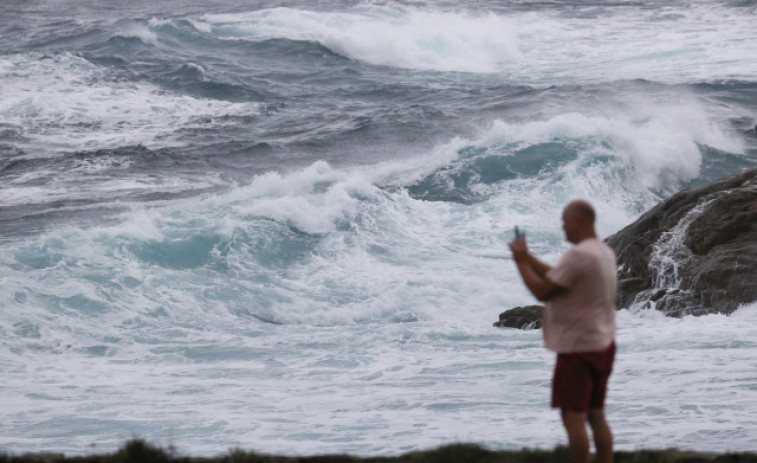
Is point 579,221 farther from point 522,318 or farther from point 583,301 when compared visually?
point 522,318

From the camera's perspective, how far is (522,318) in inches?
464

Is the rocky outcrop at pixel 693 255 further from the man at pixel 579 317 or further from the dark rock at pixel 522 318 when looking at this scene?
the man at pixel 579 317

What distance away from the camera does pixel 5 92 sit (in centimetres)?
2716

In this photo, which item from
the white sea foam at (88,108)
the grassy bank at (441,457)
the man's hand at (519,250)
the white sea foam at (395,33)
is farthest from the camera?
the white sea foam at (395,33)

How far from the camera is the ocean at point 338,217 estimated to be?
29.2ft

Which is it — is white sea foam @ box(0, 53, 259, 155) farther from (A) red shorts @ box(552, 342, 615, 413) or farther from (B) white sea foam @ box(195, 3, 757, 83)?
(A) red shorts @ box(552, 342, 615, 413)

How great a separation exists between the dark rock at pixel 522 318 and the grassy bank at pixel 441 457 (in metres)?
5.71

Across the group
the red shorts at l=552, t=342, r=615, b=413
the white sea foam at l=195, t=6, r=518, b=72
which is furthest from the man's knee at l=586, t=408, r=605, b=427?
the white sea foam at l=195, t=6, r=518, b=72

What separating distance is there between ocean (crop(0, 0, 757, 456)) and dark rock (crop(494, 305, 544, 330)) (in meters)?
0.23

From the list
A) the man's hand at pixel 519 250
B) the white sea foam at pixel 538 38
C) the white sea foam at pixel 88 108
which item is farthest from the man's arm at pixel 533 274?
the white sea foam at pixel 538 38

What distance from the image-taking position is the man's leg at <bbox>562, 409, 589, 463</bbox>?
5.02 metres

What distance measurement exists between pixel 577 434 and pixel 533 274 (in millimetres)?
781

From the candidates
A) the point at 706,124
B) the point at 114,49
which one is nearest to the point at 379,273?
the point at 706,124

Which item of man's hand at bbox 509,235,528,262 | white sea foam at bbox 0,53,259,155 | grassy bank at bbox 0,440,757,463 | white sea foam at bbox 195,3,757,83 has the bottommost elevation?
grassy bank at bbox 0,440,757,463
